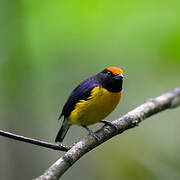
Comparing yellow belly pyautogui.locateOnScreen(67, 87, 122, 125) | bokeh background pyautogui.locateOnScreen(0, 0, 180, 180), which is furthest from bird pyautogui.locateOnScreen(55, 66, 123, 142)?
bokeh background pyautogui.locateOnScreen(0, 0, 180, 180)

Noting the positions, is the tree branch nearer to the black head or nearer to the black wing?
the black head

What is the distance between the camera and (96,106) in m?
3.88

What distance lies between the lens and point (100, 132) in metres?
3.54

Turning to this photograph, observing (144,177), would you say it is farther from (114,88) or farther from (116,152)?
(114,88)

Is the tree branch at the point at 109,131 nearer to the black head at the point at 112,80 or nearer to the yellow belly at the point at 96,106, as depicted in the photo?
the yellow belly at the point at 96,106

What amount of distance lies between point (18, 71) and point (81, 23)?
140 centimetres

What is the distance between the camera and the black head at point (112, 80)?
4020mm

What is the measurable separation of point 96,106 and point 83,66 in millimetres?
2559

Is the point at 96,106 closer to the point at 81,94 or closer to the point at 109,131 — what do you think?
the point at 81,94

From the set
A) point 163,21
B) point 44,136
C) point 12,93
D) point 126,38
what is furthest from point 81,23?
point 44,136

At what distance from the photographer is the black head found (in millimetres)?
4020

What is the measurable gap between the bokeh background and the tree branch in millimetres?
948

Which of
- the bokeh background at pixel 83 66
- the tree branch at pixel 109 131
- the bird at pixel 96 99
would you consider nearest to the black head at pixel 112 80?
the bird at pixel 96 99

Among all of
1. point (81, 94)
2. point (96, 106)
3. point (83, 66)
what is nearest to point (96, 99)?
point (96, 106)
